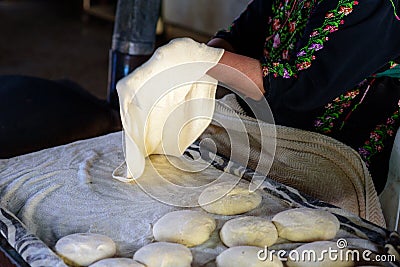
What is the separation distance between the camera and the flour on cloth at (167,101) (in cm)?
112

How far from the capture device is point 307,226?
104 centimetres

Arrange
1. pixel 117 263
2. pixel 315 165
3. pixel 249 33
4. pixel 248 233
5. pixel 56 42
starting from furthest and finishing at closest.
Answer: pixel 56 42, pixel 249 33, pixel 315 165, pixel 248 233, pixel 117 263

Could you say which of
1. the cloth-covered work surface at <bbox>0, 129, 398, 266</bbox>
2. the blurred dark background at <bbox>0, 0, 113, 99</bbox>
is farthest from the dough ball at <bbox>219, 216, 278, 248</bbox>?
the blurred dark background at <bbox>0, 0, 113, 99</bbox>

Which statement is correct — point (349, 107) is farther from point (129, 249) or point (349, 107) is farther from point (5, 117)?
point (5, 117)

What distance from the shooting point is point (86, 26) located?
5.24m

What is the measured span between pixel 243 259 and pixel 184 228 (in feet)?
0.45

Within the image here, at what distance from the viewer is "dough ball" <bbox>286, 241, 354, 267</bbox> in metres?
0.96

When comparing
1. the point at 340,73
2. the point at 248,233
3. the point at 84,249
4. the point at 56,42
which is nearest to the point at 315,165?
the point at 340,73

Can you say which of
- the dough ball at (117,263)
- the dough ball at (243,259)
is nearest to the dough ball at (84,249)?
the dough ball at (117,263)

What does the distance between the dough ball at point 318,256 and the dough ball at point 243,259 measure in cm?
3

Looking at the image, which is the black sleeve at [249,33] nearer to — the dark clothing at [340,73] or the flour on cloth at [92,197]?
the dark clothing at [340,73]

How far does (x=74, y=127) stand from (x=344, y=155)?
3.49ft

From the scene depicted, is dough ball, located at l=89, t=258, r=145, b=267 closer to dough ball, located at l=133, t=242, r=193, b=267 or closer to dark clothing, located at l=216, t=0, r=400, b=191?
dough ball, located at l=133, t=242, r=193, b=267

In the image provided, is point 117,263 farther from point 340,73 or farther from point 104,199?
point 340,73
